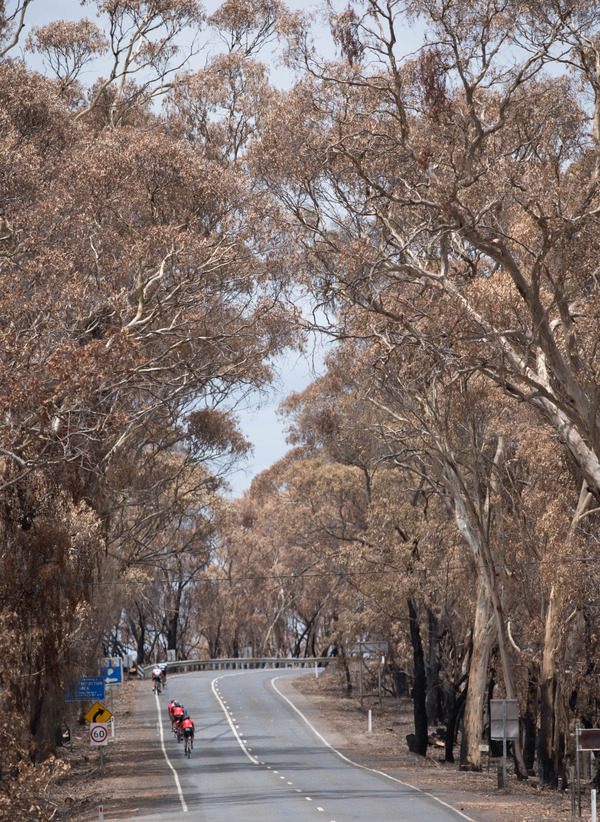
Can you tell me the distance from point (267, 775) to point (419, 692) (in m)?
9.07

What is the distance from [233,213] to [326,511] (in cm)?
2008

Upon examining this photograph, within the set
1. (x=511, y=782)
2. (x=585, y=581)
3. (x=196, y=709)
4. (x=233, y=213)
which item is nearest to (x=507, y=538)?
(x=585, y=581)

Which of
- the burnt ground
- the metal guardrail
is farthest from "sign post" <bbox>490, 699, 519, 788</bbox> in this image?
the metal guardrail

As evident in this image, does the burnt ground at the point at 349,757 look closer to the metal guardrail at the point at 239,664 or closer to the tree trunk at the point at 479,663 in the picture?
the tree trunk at the point at 479,663

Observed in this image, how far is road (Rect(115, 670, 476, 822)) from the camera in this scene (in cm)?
2122

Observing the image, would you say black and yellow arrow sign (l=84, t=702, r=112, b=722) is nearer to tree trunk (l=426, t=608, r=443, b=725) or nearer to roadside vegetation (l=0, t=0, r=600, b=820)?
roadside vegetation (l=0, t=0, r=600, b=820)

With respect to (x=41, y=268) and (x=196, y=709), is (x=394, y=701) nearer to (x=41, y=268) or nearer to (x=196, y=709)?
(x=196, y=709)

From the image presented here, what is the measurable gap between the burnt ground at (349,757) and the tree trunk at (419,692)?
1.70ft

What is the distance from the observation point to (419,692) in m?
36.1

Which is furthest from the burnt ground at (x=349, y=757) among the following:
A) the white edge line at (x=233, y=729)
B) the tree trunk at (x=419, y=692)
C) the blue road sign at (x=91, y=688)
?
the white edge line at (x=233, y=729)

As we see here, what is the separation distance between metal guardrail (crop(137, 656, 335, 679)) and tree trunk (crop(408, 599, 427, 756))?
3380cm

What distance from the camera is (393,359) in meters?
26.5

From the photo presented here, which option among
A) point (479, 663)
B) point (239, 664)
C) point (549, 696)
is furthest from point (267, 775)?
point (239, 664)

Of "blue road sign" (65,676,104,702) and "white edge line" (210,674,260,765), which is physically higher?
"blue road sign" (65,676,104,702)
